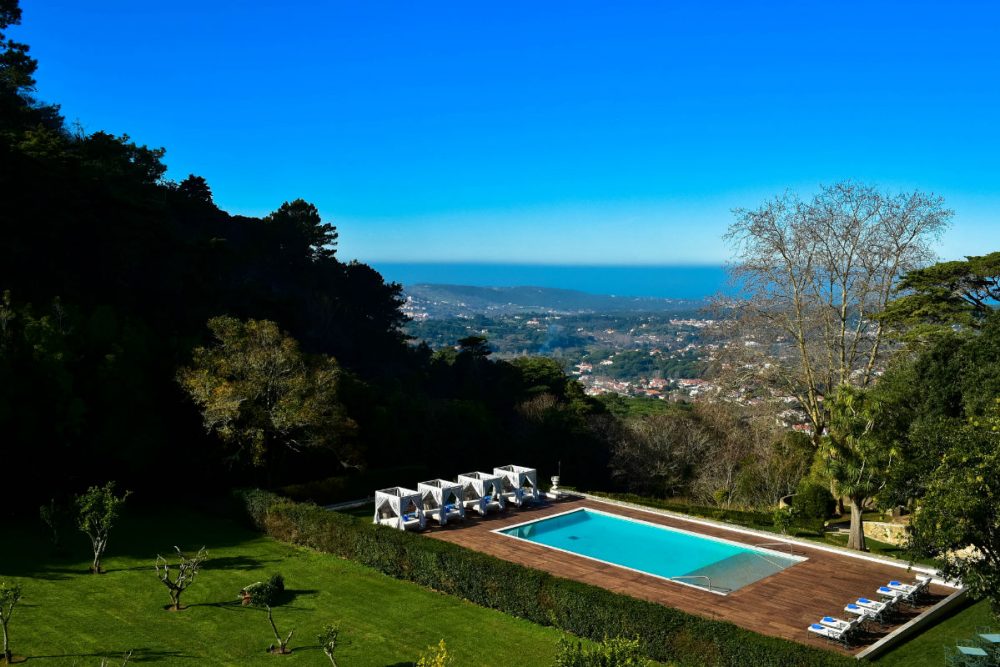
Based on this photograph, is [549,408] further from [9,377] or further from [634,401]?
[634,401]

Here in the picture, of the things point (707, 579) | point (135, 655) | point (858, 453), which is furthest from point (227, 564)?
point (858, 453)

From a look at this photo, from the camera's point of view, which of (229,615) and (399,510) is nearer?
(229,615)

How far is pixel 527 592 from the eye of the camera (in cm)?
1303

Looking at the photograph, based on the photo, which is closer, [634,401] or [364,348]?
[364,348]

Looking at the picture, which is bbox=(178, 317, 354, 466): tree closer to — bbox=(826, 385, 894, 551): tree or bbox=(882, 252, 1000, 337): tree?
bbox=(826, 385, 894, 551): tree

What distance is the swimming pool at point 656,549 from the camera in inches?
614

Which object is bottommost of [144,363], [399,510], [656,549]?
[656,549]

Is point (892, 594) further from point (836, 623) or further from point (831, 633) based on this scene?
point (831, 633)

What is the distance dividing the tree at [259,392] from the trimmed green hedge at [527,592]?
2279 mm

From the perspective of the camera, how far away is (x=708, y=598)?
13.9m

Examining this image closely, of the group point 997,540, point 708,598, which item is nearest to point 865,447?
point 708,598

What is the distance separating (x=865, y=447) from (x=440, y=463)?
13973mm

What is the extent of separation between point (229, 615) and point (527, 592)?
16.7ft

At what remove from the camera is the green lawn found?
36.7 feet
